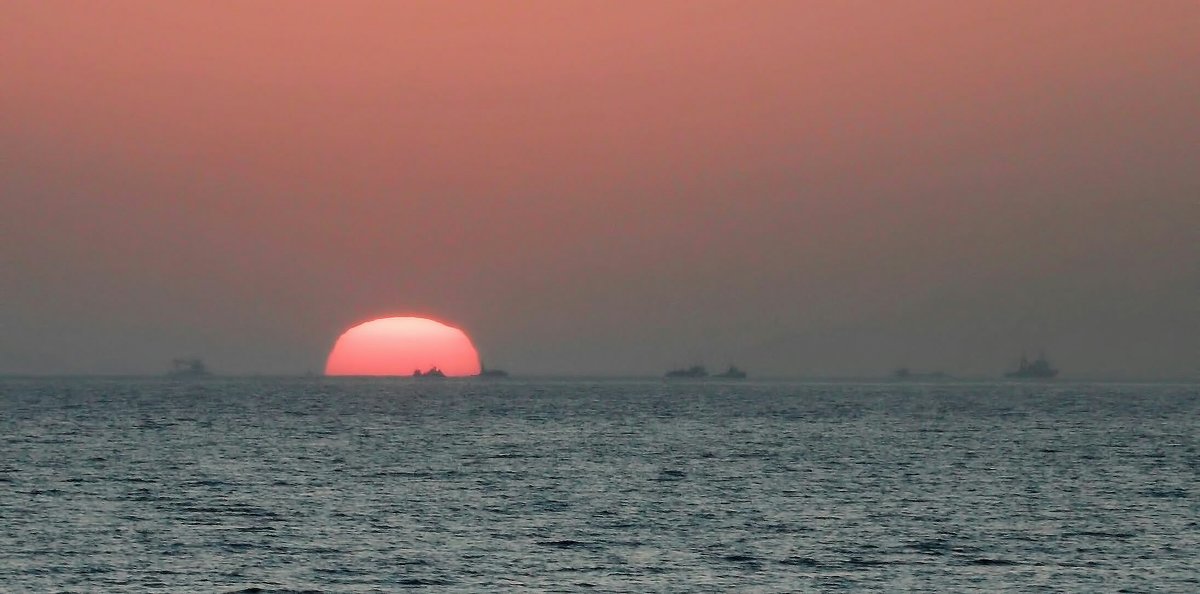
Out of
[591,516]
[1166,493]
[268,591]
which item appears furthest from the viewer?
[1166,493]

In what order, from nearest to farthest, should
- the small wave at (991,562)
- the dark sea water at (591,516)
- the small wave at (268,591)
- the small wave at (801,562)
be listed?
the small wave at (268,591)
the dark sea water at (591,516)
the small wave at (801,562)
the small wave at (991,562)

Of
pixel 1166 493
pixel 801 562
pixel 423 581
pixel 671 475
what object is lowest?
pixel 423 581

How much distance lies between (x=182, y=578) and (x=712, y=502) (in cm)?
3544

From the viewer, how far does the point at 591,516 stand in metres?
72.4

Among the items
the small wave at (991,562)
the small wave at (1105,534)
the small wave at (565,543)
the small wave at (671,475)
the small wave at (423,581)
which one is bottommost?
the small wave at (423,581)

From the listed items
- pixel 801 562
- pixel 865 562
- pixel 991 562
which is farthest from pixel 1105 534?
pixel 801 562

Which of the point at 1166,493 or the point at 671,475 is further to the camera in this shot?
the point at 671,475

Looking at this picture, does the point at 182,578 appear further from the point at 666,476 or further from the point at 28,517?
the point at 666,476

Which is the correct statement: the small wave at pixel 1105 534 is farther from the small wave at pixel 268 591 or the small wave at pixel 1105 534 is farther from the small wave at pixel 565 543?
the small wave at pixel 268 591

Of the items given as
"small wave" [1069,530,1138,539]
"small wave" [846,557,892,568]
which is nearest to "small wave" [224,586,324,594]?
"small wave" [846,557,892,568]

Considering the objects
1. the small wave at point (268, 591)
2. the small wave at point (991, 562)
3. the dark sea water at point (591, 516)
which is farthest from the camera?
the small wave at point (991, 562)

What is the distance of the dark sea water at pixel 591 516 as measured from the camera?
5356 cm

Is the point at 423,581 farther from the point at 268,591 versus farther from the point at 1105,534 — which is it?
the point at 1105,534

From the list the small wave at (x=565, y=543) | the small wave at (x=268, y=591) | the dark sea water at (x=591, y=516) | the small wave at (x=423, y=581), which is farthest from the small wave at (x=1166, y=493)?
the small wave at (x=268, y=591)
